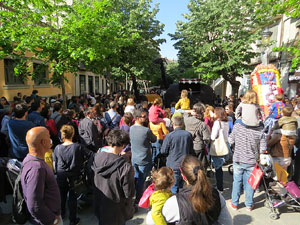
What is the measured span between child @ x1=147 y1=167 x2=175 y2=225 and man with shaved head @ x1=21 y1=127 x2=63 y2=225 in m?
0.99

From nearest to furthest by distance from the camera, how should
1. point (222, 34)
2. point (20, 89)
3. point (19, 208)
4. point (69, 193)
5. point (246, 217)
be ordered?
1. point (19, 208)
2. point (69, 193)
3. point (246, 217)
4. point (20, 89)
5. point (222, 34)

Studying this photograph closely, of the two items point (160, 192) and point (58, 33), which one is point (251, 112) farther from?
point (58, 33)

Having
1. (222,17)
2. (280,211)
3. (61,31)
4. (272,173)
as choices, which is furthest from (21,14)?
(222,17)

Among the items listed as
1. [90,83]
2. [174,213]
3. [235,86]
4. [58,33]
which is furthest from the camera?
[90,83]

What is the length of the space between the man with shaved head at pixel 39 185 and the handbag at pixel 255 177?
9.58 ft

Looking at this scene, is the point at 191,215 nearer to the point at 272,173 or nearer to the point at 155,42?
the point at 272,173

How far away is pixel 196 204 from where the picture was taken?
1678 mm

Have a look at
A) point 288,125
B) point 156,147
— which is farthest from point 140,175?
point 288,125

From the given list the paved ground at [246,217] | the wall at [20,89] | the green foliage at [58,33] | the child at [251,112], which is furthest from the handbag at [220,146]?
the wall at [20,89]

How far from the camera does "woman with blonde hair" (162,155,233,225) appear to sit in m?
1.69

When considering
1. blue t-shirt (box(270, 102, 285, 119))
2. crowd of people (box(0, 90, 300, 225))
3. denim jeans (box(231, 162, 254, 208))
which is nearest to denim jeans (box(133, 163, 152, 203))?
crowd of people (box(0, 90, 300, 225))

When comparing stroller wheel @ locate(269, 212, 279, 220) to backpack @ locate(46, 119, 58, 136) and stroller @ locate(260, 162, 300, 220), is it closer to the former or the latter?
stroller @ locate(260, 162, 300, 220)

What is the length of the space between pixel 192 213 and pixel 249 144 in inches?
88.0

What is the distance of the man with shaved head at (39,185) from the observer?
190 centimetres
